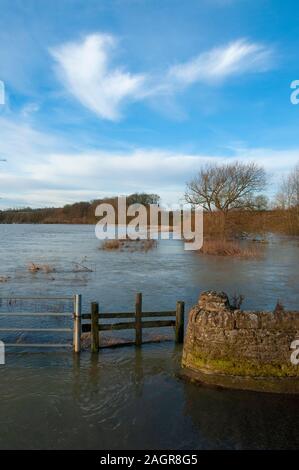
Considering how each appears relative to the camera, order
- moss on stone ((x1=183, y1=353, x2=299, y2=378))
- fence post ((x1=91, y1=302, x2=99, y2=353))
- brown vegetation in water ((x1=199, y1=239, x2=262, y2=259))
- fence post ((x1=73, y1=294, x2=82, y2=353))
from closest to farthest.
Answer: moss on stone ((x1=183, y1=353, x2=299, y2=378)) → fence post ((x1=73, y1=294, x2=82, y2=353)) → fence post ((x1=91, y1=302, x2=99, y2=353)) → brown vegetation in water ((x1=199, y1=239, x2=262, y2=259))

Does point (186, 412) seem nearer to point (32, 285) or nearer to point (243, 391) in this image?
point (243, 391)

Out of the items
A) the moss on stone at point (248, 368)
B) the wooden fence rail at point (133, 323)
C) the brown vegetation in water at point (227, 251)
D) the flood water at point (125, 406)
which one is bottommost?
the flood water at point (125, 406)

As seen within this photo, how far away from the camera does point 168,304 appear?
15109 mm

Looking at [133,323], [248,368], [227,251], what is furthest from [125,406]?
[227,251]

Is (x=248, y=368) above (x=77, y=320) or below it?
below

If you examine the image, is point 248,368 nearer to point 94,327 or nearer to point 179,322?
point 179,322

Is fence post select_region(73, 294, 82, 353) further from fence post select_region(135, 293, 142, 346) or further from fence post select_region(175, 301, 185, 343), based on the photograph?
fence post select_region(175, 301, 185, 343)

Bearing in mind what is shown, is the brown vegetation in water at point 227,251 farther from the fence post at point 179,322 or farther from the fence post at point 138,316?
the fence post at point 138,316

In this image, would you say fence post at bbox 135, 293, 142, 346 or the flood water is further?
fence post at bbox 135, 293, 142, 346

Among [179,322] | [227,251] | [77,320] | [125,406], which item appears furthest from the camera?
[227,251]

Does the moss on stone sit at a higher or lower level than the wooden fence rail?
lower

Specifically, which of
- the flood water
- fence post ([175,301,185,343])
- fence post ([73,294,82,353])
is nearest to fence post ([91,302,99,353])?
the flood water

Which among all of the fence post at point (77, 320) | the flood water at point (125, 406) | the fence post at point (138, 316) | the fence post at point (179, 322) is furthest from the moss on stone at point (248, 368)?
the fence post at point (77, 320)
